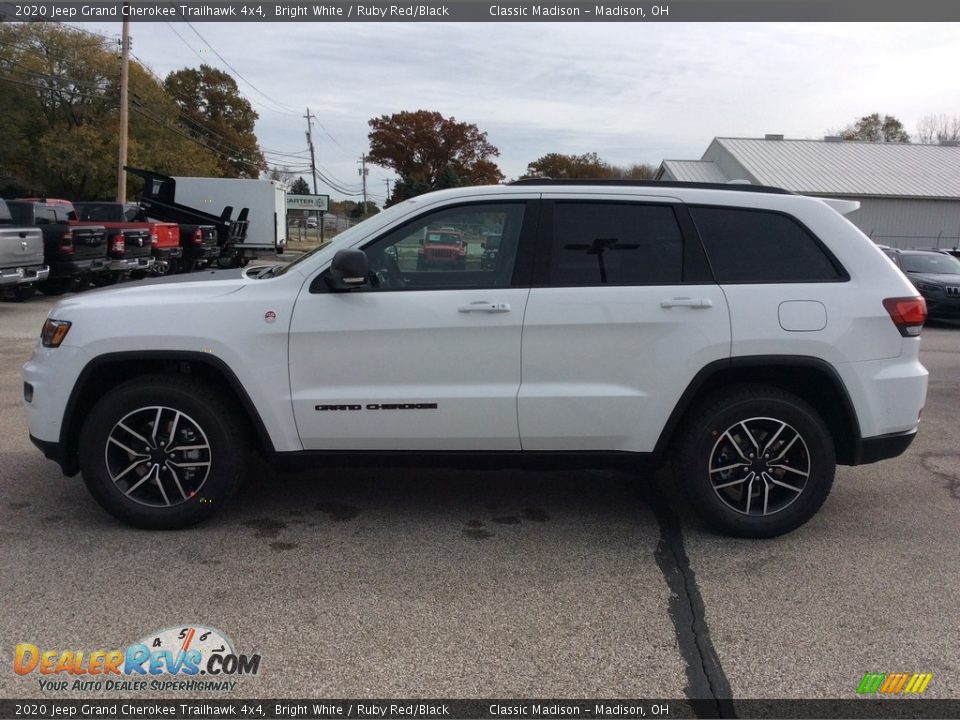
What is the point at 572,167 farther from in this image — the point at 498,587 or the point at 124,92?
the point at 498,587

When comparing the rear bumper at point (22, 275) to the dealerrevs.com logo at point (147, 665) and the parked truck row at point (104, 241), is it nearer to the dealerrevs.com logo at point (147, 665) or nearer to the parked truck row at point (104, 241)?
the parked truck row at point (104, 241)

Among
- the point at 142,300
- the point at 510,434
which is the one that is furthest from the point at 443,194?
the point at 142,300

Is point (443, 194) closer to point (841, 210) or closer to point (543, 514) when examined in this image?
point (543, 514)

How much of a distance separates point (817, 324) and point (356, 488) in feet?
→ 9.61

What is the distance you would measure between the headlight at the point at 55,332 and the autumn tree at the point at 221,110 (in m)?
59.0

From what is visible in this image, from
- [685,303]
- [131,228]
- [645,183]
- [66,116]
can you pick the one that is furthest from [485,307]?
[66,116]

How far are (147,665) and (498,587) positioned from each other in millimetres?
1548

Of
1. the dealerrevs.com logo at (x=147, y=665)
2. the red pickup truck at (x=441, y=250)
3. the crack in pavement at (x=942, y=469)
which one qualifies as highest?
the red pickup truck at (x=441, y=250)

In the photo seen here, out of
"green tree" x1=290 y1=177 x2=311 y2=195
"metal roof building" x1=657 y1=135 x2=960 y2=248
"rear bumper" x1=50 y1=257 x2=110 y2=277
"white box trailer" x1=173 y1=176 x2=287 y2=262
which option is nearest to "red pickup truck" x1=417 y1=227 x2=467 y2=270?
"rear bumper" x1=50 y1=257 x2=110 y2=277

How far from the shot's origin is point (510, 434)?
431 cm

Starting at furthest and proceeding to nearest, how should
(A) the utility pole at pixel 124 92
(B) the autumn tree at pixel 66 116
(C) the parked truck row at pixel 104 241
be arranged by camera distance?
(B) the autumn tree at pixel 66 116 → (A) the utility pole at pixel 124 92 → (C) the parked truck row at pixel 104 241

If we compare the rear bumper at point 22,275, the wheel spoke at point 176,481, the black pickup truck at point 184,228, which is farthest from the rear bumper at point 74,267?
the wheel spoke at point 176,481

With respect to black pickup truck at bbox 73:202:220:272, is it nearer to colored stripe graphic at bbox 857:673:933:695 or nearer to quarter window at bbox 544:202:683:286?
quarter window at bbox 544:202:683:286

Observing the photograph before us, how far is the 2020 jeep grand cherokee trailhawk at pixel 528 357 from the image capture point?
167 inches
